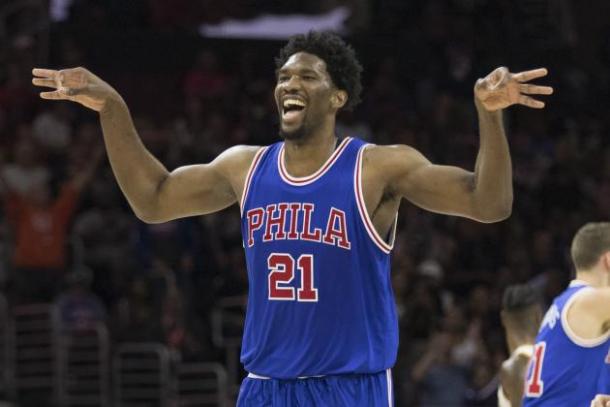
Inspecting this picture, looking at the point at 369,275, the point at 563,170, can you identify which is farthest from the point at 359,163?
the point at 563,170

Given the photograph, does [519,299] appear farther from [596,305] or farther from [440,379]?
[440,379]

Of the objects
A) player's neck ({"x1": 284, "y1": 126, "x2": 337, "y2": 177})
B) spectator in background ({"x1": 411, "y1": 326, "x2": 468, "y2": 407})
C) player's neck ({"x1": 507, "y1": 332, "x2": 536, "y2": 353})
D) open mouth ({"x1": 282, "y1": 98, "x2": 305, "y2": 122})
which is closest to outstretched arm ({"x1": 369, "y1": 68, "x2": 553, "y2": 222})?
player's neck ({"x1": 284, "y1": 126, "x2": 337, "y2": 177})

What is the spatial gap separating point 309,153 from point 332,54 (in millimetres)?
401

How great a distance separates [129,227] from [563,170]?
4.66 metres

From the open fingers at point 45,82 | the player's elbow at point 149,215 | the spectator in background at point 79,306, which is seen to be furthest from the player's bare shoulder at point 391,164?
the spectator in background at point 79,306

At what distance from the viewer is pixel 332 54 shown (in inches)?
198

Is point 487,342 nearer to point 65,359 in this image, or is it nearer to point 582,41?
point 65,359

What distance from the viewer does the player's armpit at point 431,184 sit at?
14.9 ft

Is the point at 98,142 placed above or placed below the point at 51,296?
above

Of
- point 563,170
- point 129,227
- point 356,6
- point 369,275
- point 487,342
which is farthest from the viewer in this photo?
point 356,6

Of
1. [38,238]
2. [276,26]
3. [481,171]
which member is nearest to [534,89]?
[481,171]

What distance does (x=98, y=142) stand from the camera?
12875 mm

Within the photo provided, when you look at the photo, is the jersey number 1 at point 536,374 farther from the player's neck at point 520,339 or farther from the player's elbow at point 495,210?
the player's elbow at point 495,210

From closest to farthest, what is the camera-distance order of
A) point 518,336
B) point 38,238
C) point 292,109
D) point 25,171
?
point 292,109 < point 518,336 < point 38,238 < point 25,171
